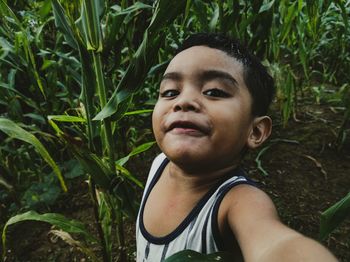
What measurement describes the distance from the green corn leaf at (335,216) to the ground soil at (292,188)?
67 centimetres

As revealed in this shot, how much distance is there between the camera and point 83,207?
4.66ft

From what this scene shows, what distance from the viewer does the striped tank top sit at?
61 centimetres

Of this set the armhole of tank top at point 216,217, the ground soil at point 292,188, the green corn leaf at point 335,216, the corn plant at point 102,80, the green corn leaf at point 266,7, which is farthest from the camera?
the ground soil at point 292,188

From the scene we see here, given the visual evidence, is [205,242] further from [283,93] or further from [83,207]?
[283,93]

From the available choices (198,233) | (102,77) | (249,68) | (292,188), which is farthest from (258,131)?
(292,188)

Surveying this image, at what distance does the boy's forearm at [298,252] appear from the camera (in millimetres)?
337

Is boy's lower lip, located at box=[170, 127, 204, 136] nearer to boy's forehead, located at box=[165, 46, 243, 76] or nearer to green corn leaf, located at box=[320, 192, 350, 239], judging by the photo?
boy's forehead, located at box=[165, 46, 243, 76]

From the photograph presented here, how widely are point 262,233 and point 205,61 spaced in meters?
0.35

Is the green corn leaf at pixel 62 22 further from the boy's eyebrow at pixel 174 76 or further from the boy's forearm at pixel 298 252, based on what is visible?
the boy's forearm at pixel 298 252

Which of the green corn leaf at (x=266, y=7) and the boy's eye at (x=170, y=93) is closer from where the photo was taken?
the boy's eye at (x=170, y=93)

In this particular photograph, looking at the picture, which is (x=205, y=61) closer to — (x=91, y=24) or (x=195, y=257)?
(x=91, y=24)

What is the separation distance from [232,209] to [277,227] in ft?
0.45

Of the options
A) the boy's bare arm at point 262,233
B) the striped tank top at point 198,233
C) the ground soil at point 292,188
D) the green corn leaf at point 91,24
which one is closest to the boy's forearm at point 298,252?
the boy's bare arm at point 262,233

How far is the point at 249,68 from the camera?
718 mm
